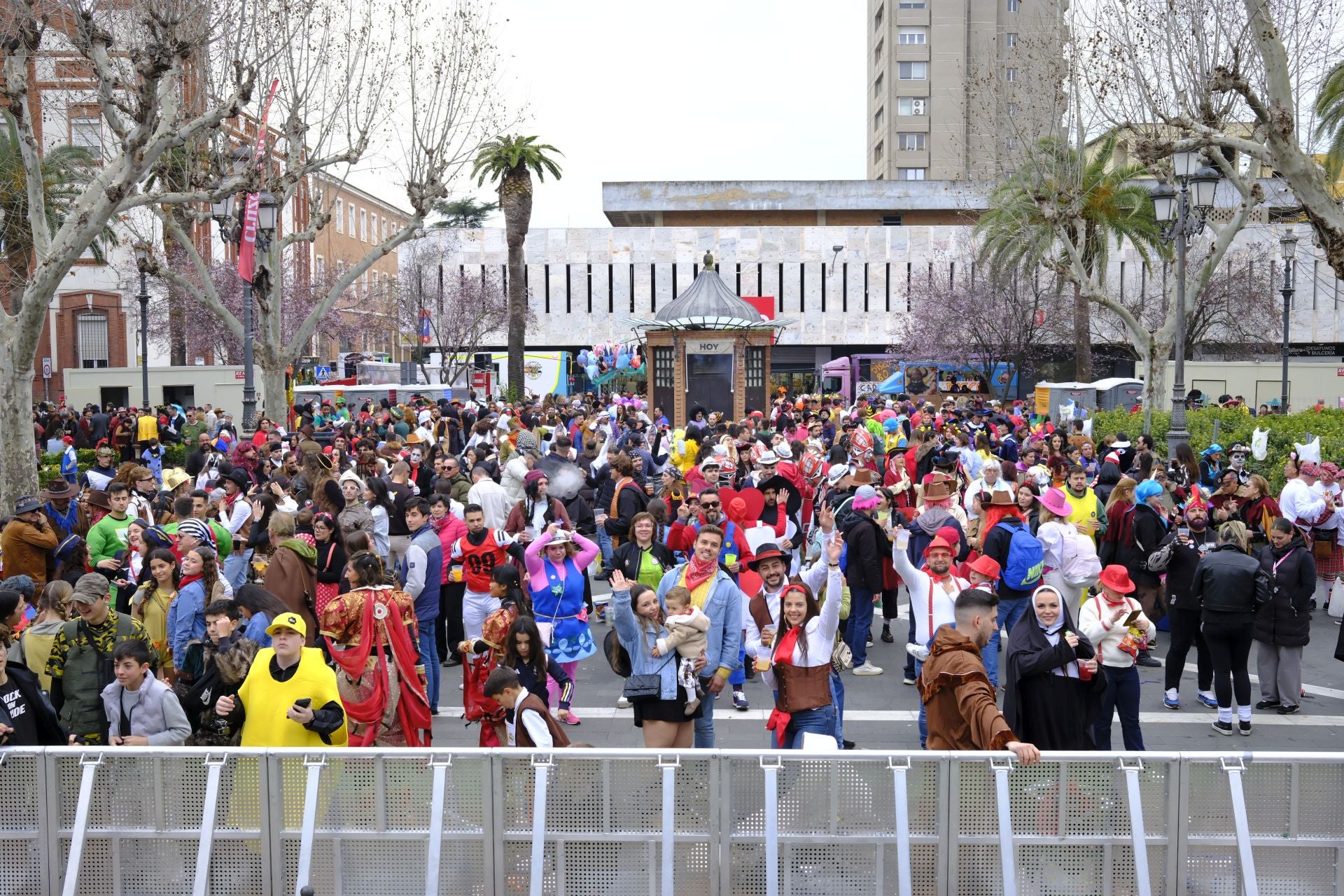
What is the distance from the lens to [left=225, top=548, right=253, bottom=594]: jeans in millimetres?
8773

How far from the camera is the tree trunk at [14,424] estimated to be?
1561cm

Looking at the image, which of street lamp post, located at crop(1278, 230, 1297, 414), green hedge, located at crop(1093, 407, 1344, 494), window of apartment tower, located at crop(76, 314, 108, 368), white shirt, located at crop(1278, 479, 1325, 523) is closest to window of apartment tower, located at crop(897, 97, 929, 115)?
street lamp post, located at crop(1278, 230, 1297, 414)

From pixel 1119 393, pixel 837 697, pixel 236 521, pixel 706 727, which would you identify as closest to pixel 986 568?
pixel 837 697

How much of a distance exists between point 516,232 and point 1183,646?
3342 centimetres

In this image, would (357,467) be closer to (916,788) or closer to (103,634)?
(103,634)

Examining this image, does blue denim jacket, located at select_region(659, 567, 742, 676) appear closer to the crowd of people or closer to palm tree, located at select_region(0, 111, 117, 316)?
the crowd of people

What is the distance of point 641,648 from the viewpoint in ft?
21.5

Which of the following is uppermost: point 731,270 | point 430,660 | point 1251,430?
point 731,270

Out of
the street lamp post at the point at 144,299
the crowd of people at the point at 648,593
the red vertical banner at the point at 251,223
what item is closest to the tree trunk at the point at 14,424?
the crowd of people at the point at 648,593

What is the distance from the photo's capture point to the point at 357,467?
13102 mm

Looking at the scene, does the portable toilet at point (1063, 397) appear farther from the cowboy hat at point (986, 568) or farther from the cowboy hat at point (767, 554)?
the cowboy hat at point (767, 554)

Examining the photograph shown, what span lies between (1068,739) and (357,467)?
9177 millimetres

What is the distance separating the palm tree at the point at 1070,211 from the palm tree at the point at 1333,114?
4.37 metres

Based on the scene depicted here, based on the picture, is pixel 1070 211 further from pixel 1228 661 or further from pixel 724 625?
pixel 724 625
